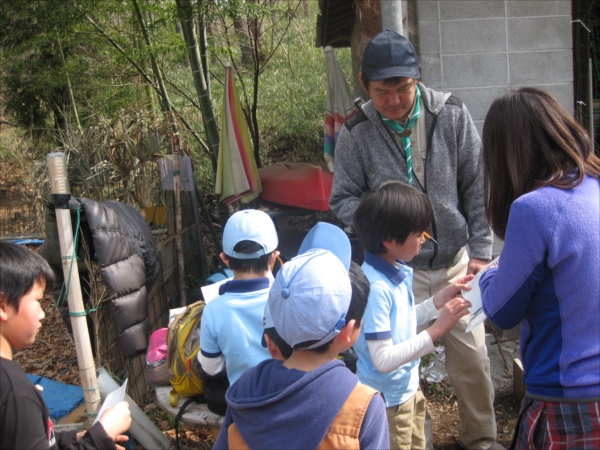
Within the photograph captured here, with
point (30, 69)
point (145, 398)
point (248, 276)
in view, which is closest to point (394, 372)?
point (248, 276)

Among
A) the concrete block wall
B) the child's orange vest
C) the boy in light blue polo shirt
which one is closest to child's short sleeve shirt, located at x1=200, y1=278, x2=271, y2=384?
the boy in light blue polo shirt

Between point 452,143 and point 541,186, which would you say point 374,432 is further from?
point 452,143

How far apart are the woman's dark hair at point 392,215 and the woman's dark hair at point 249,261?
19.1 inches

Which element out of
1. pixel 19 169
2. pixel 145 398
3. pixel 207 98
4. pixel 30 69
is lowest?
pixel 145 398

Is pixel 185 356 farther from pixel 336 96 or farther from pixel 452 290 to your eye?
pixel 336 96

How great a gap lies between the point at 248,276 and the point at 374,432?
4.03 feet

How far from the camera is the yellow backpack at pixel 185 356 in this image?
277 centimetres

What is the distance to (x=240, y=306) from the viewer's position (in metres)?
2.43

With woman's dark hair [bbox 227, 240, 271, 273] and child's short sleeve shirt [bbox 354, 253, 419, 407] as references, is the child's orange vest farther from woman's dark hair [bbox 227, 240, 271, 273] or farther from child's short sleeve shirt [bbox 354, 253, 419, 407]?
woman's dark hair [bbox 227, 240, 271, 273]

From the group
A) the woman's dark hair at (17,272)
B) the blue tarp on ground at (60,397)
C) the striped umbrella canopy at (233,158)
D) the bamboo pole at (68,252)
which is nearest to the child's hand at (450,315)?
the woman's dark hair at (17,272)

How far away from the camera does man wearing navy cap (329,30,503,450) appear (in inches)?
113

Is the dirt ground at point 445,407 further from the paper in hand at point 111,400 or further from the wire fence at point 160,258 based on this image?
the paper in hand at point 111,400

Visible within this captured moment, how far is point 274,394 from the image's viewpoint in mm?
1396

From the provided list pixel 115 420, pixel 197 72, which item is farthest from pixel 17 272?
pixel 197 72
